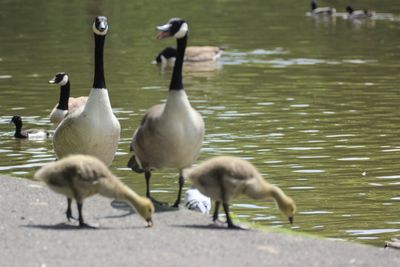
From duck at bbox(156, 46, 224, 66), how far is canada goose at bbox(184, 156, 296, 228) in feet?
73.2

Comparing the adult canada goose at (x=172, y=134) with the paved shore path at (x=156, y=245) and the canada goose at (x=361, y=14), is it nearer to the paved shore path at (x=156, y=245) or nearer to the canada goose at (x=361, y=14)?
the paved shore path at (x=156, y=245)

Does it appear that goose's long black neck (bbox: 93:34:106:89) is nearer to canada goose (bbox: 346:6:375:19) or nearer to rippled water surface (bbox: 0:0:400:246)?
rippled water surface (bbox: 0:0:400:246)

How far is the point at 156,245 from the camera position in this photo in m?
9.77

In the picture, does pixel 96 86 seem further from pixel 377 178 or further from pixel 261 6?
pixel 261 6

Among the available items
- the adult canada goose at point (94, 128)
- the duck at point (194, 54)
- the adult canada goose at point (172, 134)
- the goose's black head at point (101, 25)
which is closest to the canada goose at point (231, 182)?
the adult canada goose at point (172, 134)

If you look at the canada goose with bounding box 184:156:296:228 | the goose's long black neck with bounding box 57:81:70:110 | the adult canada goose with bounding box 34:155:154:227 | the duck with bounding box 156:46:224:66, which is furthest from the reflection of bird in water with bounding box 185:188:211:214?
the duck with bounding box 156:46:224:66

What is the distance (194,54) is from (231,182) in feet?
77.1

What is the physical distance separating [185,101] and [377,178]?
6353 millimetres

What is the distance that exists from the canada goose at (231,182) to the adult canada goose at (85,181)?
1.80 feet

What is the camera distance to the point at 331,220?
1465 cm

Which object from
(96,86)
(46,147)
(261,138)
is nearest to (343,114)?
(261,138)

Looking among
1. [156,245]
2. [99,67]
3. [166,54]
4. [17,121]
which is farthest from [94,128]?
[166,54]

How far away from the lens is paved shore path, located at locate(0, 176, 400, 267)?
9312mm

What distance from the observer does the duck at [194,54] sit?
32875mm
